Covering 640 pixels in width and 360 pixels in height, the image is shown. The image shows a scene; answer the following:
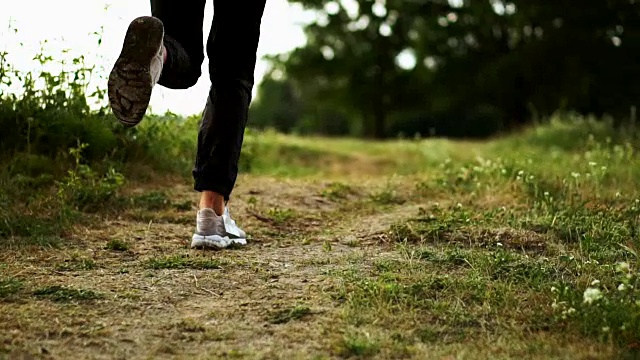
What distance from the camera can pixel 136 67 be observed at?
2.63 metres

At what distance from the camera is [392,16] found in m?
17.3

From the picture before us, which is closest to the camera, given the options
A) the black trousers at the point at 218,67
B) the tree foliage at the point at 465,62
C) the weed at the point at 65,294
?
the weed at the point at 65,294

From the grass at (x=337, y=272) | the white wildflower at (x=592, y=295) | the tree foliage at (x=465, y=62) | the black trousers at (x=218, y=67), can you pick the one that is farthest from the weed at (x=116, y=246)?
the tree foliage at (x=465, y=62)

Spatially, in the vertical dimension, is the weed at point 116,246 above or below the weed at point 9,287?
above

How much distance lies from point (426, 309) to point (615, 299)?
55 cm

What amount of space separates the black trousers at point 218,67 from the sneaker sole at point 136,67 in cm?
16

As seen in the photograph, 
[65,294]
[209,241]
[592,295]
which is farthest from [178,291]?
[592,295]

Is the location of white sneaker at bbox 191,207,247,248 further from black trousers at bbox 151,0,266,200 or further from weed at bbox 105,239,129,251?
weed at bbox 105,239,129,251

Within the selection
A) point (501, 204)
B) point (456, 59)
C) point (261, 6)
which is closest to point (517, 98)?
point (456, 59)

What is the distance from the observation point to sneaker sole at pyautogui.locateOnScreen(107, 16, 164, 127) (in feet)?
8.64

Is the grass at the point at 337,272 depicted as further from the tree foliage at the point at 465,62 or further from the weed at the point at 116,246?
the tree foliage at the point at 465,62

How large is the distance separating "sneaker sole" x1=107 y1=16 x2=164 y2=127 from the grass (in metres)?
0.58

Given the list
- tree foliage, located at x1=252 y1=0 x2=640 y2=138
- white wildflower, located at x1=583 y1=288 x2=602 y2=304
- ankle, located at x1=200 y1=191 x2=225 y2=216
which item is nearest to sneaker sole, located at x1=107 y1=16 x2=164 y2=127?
ankle, located at x1=200 y1=191 x2=225 y2=216

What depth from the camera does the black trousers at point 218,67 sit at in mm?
2895
